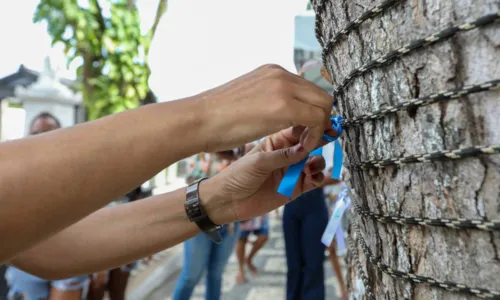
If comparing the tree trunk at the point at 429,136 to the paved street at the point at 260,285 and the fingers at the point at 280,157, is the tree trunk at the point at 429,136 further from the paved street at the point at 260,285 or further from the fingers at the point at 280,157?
the paved street at the point at 260,285

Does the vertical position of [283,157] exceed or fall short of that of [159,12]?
it falls short

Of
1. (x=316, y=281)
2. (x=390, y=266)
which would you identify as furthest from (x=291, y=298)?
(x=390, y=266)

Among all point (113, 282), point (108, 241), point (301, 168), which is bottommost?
point (113, 282)

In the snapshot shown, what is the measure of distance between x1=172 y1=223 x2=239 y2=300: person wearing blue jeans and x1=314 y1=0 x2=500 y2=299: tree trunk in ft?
9.64

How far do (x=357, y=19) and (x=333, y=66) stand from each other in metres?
0.18

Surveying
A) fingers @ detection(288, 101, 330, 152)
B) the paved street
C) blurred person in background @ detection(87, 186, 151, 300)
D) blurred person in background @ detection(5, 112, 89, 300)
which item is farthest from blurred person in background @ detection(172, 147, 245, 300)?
fingers @ detection(288, 101, 330, 152)

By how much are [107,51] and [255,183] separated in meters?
6.19

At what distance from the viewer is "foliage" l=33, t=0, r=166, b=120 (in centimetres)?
647

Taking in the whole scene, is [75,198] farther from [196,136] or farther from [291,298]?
[291,298]

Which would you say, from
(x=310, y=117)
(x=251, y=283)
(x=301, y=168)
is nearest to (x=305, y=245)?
(x=251, y=283)

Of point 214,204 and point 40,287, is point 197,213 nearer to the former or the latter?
point 214,204

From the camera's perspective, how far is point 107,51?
22.4 feet

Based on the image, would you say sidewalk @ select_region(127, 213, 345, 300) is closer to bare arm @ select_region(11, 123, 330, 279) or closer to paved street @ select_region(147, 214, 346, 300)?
paved street @ select_region(147, 214, 346, 300)

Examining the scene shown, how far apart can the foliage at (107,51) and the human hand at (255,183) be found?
229 inches
